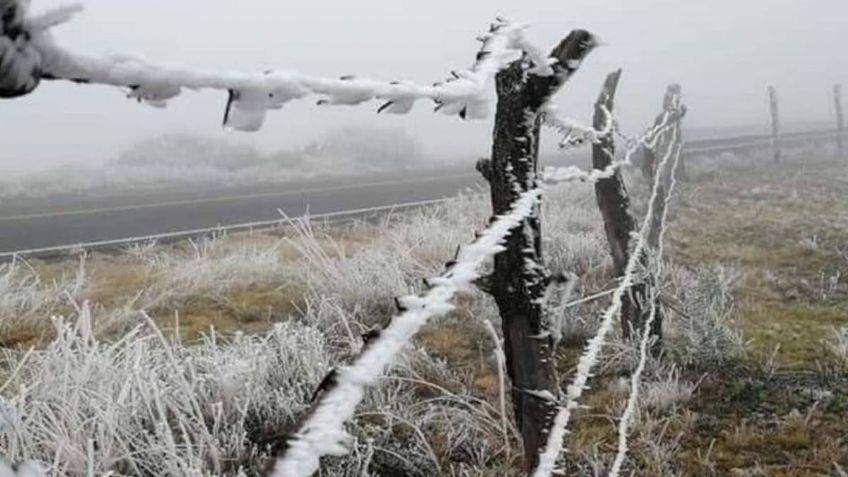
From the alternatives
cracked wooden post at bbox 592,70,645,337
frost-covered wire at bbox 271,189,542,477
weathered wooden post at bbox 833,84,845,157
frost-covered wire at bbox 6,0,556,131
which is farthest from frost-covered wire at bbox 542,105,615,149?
weathered wooden post at bbox 833,84,845,157

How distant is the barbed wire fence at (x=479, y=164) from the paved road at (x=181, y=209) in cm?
685

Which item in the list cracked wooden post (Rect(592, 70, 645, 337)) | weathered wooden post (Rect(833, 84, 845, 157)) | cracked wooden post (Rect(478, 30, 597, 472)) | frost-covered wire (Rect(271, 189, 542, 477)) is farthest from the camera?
weathered wooden post (Rect(833, 84, 845, 157))

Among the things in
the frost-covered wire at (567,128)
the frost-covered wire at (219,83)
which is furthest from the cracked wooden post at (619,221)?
the frost-covered wire at (219,83)

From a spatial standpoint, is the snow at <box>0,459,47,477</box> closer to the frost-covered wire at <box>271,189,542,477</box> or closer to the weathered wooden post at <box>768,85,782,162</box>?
the frost-covered wire at <box>271,189,542,477</box>

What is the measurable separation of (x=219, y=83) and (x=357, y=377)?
333mm

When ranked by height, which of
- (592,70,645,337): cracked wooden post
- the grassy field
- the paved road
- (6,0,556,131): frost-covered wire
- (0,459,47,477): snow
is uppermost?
(6,0,556,131): frost-covered wire

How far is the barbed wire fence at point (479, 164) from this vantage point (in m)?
0.61

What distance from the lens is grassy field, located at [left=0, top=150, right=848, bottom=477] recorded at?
2.87m

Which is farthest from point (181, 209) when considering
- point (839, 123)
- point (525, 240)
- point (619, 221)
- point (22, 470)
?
point (839, 123)

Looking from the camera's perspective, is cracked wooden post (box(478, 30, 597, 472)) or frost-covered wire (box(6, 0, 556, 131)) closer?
frost-covered wire (box(6, 0, 556, 131))

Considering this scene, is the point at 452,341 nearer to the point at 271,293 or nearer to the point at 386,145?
the point at 271,293

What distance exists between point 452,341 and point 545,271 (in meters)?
2.57

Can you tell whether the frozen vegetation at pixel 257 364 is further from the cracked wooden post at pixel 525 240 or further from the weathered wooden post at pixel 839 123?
the weathered wooden post at pixel 839 123

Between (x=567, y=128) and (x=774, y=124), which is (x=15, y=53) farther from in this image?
(x=774, y=124)
